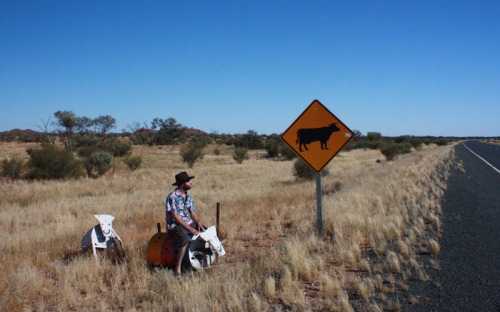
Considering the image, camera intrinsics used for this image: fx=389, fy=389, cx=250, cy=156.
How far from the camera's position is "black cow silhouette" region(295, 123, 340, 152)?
293 inches

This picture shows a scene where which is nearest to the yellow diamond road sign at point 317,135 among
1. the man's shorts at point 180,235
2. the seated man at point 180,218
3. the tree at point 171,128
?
the seated man at point 180,218

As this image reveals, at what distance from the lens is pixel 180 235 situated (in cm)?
622

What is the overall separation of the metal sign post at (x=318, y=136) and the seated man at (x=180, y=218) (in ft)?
7.58

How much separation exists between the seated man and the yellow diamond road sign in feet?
7.59

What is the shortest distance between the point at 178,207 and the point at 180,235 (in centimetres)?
51

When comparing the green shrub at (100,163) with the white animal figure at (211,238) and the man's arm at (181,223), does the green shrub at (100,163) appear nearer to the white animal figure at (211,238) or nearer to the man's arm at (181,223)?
the man's arm at (181,223)

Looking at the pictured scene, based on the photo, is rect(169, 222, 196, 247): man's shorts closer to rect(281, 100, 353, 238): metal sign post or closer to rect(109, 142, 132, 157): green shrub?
rect(281, 100, 353, 238): metal sign post

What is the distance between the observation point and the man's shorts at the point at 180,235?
6198 mm

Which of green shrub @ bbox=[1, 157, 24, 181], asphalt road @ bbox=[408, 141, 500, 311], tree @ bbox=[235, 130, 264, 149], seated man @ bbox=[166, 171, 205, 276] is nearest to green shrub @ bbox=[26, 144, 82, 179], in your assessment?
green shrub @ bbox=[1, 157, 24, 181]

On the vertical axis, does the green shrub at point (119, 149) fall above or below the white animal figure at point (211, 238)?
above

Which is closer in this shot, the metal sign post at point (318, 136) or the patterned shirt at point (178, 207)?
the patterned shirt at point (178, 207)

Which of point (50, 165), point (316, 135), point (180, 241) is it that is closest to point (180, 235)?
point (180, 241)

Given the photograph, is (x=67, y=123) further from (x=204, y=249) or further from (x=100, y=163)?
(x=204, y=249)

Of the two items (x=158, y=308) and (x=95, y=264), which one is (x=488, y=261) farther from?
(x=95, y=264)
